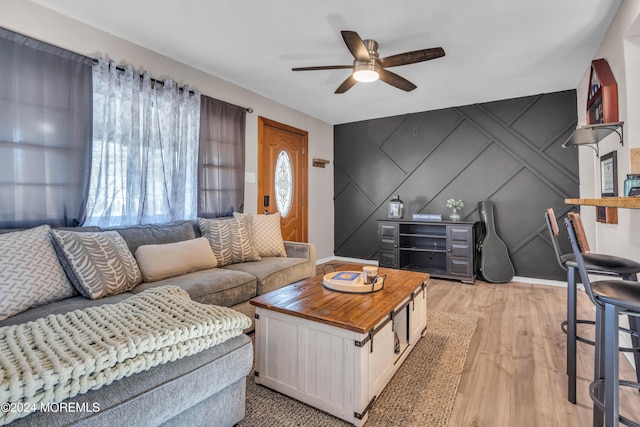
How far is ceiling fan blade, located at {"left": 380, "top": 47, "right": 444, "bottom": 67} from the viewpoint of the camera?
229cm

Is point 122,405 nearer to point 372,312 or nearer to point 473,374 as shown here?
point 372,312

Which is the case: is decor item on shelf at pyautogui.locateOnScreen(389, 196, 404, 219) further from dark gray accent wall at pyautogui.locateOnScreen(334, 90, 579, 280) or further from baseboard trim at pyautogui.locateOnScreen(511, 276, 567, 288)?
baseboard trim at pyautogui.locateOnScreen(511, 276, 567, 288)

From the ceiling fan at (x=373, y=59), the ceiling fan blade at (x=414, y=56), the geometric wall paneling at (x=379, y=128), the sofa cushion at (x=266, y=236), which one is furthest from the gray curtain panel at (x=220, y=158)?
the geometric wall paneling at (x=379, y=128)

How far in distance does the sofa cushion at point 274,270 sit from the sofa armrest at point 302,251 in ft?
0.41

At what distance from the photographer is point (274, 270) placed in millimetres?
2754

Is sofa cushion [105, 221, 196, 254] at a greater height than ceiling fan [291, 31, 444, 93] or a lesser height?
lesser

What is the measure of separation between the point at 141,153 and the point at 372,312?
2.44 m

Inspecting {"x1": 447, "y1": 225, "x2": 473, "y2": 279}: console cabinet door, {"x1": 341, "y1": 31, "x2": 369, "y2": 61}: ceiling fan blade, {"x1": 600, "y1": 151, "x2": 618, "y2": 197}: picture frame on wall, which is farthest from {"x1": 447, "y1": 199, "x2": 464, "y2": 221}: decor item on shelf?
{"x1": 341, "y1": 31, "x2": 369, "y2": 61}: ceiling fan blade

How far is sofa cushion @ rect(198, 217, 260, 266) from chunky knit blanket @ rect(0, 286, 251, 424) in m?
1.37

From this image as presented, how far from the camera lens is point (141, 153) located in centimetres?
273

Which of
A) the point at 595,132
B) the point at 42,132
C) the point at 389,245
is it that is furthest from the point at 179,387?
the point at 389,245

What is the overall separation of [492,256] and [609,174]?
6.05 feet

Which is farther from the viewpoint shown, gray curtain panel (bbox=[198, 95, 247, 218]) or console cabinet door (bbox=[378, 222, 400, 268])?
console cabinet door (bbox=[378, 222, 400, 268])

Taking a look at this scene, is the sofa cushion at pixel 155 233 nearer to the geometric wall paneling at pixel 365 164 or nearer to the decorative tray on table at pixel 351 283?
the decorative tray on table at pixel 351 283
